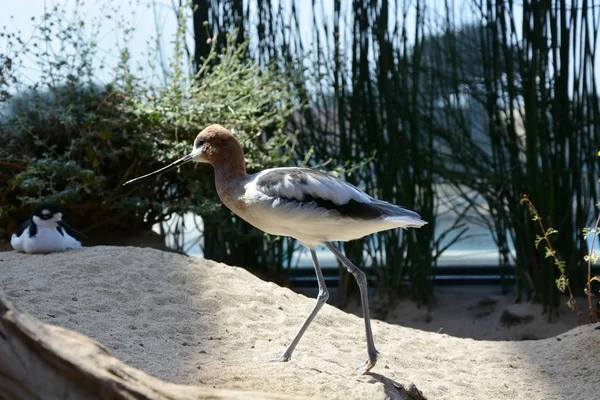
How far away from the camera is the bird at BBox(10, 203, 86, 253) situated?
167 inches

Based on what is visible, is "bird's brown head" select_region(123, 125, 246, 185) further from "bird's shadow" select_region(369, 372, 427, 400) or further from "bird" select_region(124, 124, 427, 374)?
"bird's shadow" select_region(369, 372, 427, 400)

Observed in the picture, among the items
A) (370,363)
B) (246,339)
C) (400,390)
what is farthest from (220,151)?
(400,390)

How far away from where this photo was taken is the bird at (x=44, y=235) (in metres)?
4.25

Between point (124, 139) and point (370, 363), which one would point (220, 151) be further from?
point (124, 139)

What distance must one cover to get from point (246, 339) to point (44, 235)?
5.13 ft

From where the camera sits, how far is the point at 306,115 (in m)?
5.79

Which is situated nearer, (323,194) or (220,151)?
(323,194)

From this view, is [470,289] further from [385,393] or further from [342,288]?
[385,393]

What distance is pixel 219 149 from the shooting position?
3.16 meters

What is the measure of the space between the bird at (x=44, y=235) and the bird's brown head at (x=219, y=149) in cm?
141

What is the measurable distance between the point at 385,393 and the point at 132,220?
3222mm

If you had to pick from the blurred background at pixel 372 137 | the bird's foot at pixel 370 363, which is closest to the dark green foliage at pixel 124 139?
the blurred background at pixel 372 137

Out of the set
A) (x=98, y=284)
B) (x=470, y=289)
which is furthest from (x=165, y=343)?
(x=470, y=289)

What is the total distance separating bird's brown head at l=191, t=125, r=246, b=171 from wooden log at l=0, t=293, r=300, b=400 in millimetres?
1483
